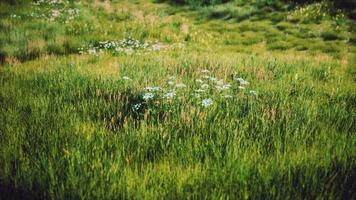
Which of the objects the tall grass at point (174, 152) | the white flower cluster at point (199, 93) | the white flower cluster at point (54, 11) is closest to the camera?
the tall grass at point (174, 152)

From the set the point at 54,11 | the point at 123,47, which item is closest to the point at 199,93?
the point at 123,47

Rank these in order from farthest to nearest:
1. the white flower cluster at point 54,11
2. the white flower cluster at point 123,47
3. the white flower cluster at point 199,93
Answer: the white flower cluster at point 54,11
the white flower cluster at point 123,47
the white flower cluster at point 199,93

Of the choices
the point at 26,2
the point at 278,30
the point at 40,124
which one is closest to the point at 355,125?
the point at 40,124

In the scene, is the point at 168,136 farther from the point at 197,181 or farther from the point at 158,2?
the point at 158,2

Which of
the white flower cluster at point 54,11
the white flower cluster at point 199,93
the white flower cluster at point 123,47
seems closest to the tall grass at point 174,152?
the white flower cluster at point 199,93

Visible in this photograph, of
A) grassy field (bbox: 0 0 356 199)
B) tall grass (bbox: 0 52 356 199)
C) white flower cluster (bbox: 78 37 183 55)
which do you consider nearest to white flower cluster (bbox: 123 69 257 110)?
grassy field (bbox: 0 0 356 199)

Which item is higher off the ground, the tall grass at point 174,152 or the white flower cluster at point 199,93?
the white flower cluster at point 199,93

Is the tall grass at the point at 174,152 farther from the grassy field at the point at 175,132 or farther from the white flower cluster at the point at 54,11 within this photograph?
the white flower cluster at the point at 54,11

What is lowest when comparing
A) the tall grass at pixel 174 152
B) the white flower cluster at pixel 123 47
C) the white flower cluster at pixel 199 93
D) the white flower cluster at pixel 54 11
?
the tall grass at pixel 174 152

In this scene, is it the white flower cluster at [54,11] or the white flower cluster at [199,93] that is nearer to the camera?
the white flower cluster at [199,93]

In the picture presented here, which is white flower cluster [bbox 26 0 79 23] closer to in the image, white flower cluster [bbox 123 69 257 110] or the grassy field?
the grassy field

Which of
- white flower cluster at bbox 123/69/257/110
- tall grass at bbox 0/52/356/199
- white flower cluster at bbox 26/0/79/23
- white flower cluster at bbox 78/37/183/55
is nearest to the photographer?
tall grass at bbox 0/52/356/199

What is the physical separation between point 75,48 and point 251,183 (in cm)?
940

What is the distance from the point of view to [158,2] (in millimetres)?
21984
